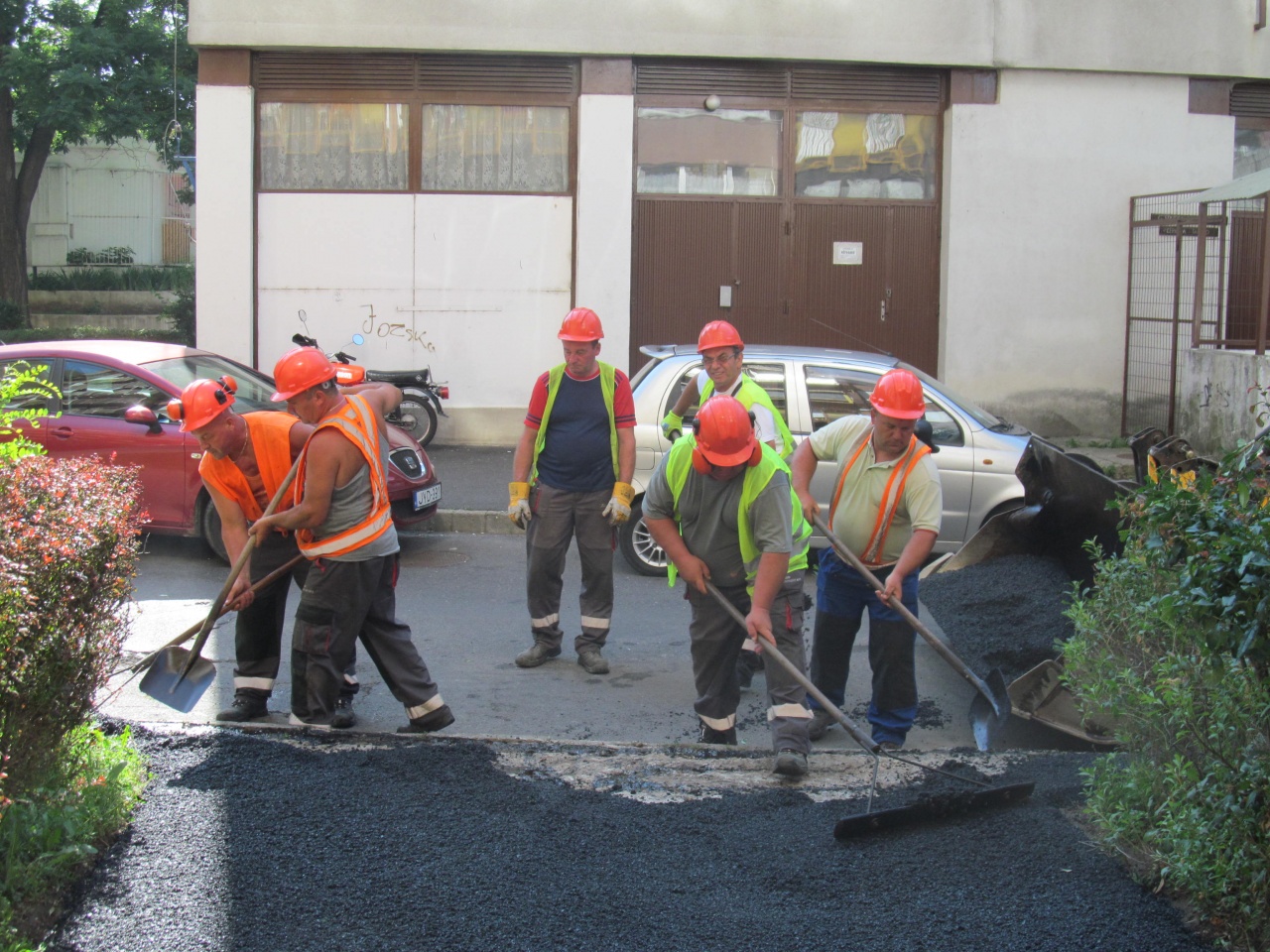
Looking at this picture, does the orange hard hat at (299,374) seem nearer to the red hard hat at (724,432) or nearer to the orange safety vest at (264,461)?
the orange safety vest at (264,461)

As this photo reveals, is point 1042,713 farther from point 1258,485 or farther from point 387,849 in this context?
point 387,849

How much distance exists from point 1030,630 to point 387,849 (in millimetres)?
3633

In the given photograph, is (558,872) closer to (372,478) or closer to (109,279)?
(372,478)

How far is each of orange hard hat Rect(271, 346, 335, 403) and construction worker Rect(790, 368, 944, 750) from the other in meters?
2.10

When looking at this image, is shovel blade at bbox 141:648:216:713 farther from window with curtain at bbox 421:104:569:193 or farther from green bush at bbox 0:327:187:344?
green bush at bbox 0:327:187:344

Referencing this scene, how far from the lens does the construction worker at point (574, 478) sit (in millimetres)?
6832

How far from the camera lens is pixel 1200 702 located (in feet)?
12.0

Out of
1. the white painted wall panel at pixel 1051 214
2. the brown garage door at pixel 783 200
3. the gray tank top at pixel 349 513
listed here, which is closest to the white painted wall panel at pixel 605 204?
the brown garage door at pixel 783 200

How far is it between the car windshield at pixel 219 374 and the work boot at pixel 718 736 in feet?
16.5

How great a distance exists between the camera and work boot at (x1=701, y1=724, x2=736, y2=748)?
5398 mm

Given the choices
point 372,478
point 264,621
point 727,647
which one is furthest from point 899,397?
point 264,621

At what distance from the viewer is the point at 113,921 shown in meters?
3.58

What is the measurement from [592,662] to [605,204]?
27.2 ft

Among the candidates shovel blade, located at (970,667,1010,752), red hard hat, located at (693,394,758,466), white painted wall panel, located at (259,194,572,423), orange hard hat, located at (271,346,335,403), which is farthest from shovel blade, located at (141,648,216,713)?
white painted wall panel, located at (259,194,572,423)
